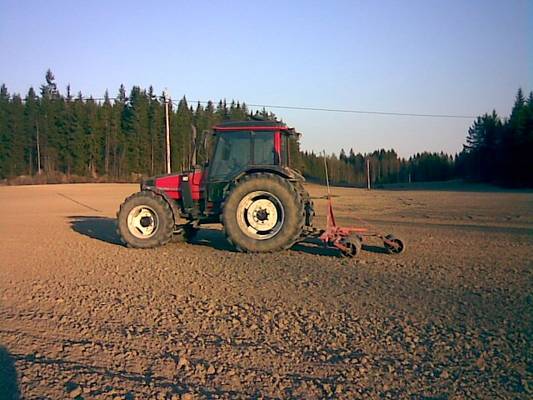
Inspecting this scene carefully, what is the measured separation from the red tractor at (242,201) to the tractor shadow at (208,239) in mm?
446

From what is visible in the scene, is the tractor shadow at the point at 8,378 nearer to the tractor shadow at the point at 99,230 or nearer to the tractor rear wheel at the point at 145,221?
the tractor rear wheel at the point at 145,221

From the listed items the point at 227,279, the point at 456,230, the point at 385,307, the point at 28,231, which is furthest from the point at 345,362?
the point at 28,231

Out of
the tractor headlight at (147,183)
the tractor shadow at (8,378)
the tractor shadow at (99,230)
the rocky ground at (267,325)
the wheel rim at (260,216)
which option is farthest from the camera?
the tractor shadow at (99,230)

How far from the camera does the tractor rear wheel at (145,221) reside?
10992 mm

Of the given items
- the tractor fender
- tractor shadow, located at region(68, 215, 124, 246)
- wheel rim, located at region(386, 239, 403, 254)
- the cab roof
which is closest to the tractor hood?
the tractor fender

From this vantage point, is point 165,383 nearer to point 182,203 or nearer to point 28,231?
point 182,203

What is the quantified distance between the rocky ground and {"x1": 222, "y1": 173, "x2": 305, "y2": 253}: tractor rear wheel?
0.38 m

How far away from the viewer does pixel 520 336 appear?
5.25m

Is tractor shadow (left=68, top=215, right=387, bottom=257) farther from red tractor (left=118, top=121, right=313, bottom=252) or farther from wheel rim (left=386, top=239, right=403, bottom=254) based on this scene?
red tractor (left=118, top=121, right=313, bottom=252)

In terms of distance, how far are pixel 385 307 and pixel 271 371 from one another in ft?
8.02

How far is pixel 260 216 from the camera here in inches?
413

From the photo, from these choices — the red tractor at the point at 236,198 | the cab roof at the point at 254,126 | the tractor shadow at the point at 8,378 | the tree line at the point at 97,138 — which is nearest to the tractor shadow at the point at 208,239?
the red tractor at the point at 236,198

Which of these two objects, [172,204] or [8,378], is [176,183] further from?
[8,378]

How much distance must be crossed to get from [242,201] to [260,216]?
491mm
